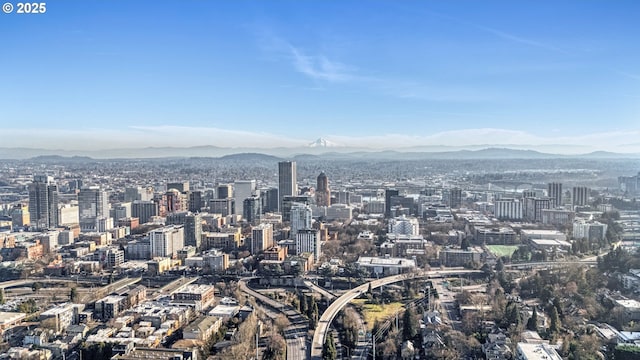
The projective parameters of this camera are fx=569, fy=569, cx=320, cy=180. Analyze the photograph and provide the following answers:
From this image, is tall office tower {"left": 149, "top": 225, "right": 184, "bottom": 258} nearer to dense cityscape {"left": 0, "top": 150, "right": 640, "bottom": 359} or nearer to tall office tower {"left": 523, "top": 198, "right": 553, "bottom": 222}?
dense cityscape {"left": 0, "top": 150, "right": 640, "bottom": 359}

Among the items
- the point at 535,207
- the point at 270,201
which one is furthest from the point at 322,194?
the point at 535,207

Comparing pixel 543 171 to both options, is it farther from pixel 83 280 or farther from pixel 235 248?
pixel 83 280

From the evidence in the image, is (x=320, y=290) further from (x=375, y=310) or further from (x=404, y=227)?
(x=404, y=227)

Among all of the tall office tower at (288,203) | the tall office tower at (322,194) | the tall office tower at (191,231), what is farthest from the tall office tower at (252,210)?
the tall office tower at (191,231)

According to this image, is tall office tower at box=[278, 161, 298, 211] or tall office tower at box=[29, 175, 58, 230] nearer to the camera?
tall office tower at box=[29, 175, 58, 230]

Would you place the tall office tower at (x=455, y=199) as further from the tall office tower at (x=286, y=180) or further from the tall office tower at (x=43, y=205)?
the tall office tower at (x=43, y=205)

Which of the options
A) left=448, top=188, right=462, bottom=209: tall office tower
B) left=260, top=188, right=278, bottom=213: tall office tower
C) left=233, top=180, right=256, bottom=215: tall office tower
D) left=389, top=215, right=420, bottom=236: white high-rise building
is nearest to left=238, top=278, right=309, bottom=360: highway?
left=389, top=215, right=420, bottom=236: white high-rise building
